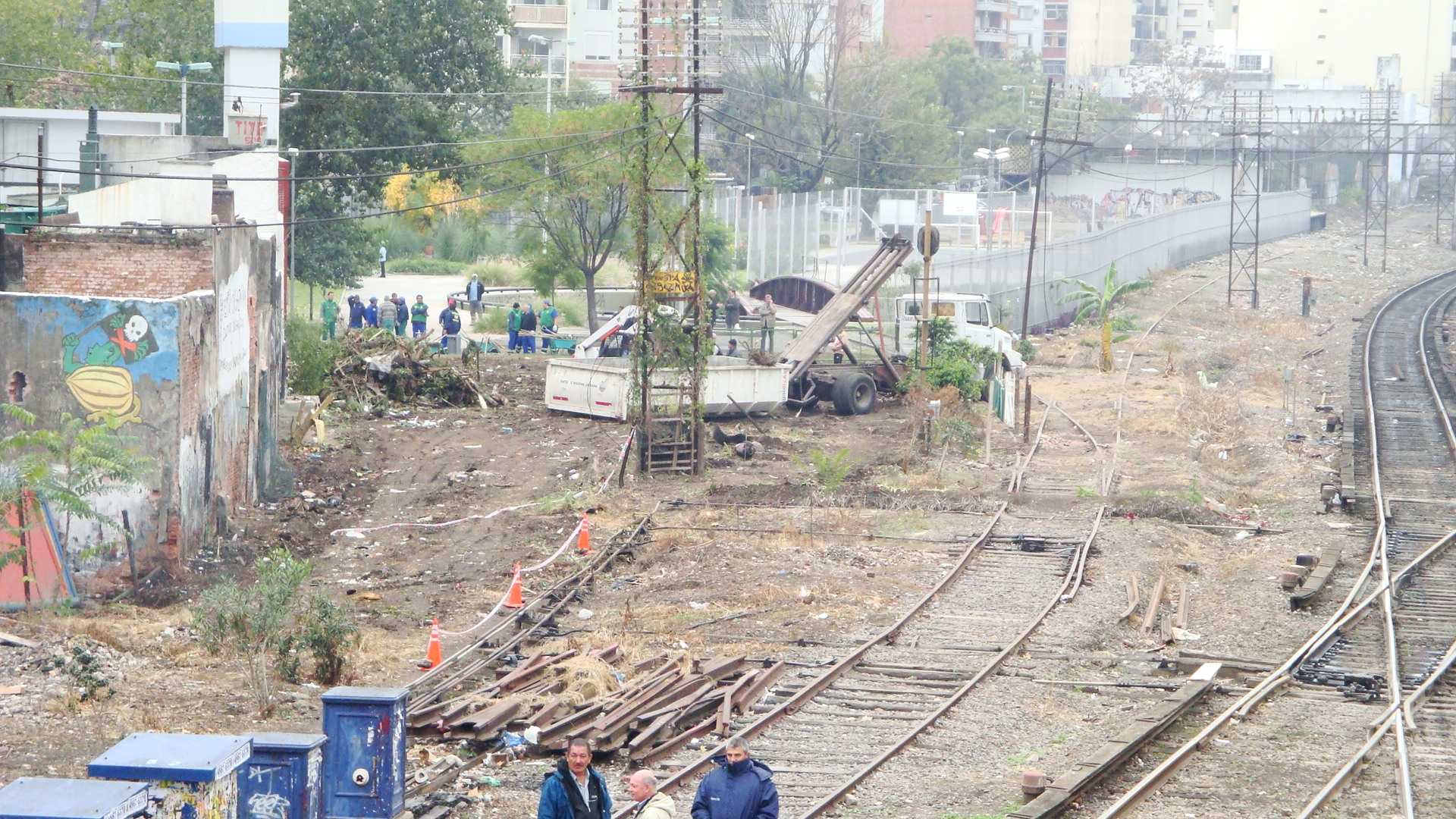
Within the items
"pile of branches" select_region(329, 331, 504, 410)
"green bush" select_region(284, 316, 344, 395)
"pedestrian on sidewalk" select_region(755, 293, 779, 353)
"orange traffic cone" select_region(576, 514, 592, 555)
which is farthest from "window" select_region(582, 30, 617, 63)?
"orange traffic cone" select_region(576, 514, 592, 555)

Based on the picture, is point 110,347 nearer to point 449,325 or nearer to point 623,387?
point 623,387

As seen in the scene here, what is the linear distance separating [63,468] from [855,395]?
739 inches

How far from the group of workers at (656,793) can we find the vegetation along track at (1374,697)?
323 cm

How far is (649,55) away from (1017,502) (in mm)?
8539

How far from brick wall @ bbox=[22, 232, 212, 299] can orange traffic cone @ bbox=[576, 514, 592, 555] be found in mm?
5379

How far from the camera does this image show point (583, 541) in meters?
20.8

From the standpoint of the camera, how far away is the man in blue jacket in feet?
28.8

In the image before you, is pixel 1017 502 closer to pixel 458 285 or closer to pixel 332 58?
pixel 332 58

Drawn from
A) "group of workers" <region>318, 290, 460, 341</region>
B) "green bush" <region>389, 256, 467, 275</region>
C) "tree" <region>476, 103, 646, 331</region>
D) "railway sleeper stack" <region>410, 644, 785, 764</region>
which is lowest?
"railway sleeper stack" <region>410, 644, 785, 764</region>

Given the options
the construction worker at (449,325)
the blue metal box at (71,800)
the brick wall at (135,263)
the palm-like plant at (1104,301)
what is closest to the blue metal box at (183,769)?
the blue metal box at (71,800)

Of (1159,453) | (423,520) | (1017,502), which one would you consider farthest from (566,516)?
(1159,453)

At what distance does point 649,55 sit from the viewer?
25094 mm

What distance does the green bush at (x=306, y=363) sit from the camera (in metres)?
31.5

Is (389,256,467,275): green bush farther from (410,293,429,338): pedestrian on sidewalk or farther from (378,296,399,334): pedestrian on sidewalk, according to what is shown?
(378,296,399,334): pedestrian on sidewalk
